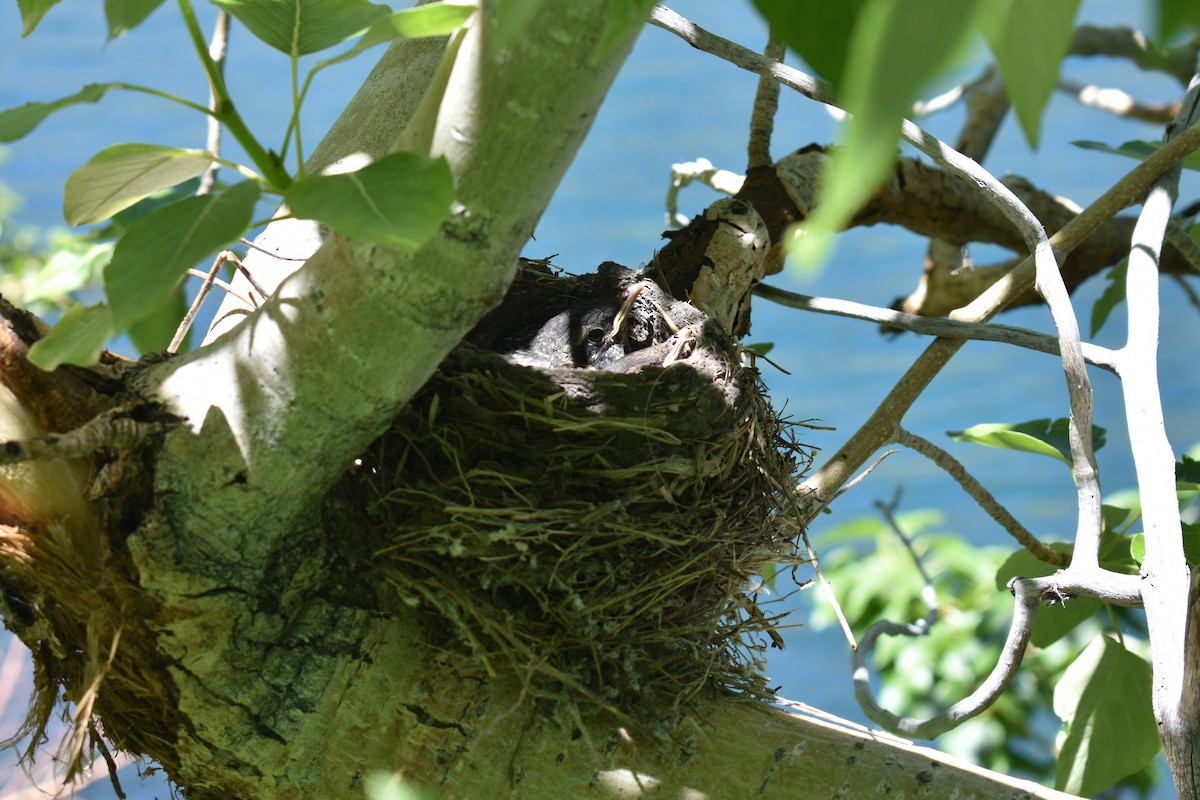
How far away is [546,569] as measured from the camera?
75 cm

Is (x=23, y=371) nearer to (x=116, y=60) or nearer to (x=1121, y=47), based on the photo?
(x=1121, y=47)

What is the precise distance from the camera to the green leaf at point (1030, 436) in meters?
1.08

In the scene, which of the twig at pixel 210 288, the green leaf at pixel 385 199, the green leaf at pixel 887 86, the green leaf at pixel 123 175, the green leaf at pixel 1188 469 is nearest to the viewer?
the green leaf at pixel 887 86

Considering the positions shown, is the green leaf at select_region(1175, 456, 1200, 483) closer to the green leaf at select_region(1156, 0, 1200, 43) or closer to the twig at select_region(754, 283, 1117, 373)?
the twig at select_region(754, 283, 1117, 373)

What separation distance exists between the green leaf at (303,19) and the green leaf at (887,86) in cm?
51

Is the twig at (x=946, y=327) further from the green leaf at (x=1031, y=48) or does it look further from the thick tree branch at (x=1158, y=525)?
the green leaf at (x=1031, y=48)

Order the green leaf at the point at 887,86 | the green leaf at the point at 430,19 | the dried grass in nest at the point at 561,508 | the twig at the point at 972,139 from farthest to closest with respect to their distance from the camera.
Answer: the twig at the point at 972,139 < the dried grass in nest at the point at 561,508 < the green leaf at the point at 430,19 < the green leaf at the point at 887,86

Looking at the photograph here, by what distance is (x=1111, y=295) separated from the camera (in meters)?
1.43

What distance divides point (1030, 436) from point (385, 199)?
0.85m

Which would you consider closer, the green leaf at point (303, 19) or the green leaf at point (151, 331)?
the green leaf at point (151, 331)

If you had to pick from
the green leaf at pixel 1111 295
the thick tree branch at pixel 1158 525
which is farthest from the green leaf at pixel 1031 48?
the green leaf at pixel 1111 295

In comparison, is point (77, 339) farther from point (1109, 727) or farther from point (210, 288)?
point (1109, 727)

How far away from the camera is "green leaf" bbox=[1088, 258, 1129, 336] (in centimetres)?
139

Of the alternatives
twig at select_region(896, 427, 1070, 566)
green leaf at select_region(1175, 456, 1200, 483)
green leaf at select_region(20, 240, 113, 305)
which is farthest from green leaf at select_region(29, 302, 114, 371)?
green leaf at select_region(1175, 456, 1200, 483)
